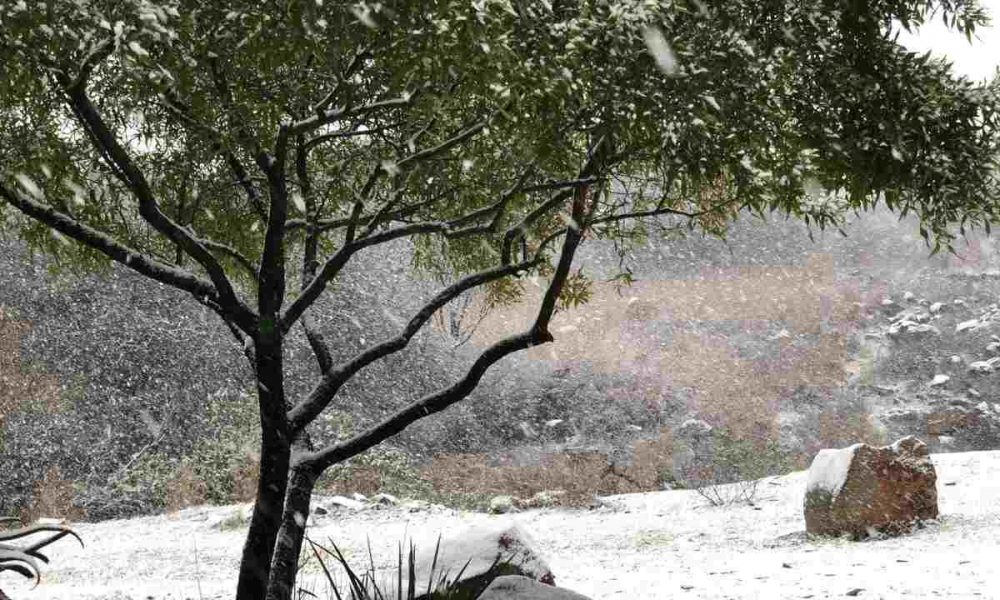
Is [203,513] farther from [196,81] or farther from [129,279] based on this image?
[196,81]

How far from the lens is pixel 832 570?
7.70 m

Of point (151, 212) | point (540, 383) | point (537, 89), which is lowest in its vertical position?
point (540, 383)

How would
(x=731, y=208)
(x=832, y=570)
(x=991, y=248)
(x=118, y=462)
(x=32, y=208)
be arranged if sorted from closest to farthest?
(x=32, y=208), (x=731, y=208), (x=832, y=570), (x=118, y=462), (x=991, y=248)

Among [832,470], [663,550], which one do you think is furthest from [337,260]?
[832,470]

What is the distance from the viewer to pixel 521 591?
15.2 ft

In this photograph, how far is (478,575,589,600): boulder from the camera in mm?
4582

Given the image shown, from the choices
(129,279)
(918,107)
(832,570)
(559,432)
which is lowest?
(832,570)

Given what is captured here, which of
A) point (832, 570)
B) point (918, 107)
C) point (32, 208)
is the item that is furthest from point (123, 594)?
point (918, 107)

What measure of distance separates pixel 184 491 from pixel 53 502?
1.63 meters

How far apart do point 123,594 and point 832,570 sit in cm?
566

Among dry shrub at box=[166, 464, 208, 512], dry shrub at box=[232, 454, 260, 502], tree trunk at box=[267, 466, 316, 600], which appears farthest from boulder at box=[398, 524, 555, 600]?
dry shrub at box=[166, 464, 208, 512]

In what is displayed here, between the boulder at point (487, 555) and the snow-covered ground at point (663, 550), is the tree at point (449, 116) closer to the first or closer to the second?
the boulder at point (487, 555)

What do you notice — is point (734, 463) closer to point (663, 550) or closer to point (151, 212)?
point (663, 550)

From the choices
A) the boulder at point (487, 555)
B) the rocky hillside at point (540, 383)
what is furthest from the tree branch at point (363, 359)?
the rocky hillside at point (540, 383)
